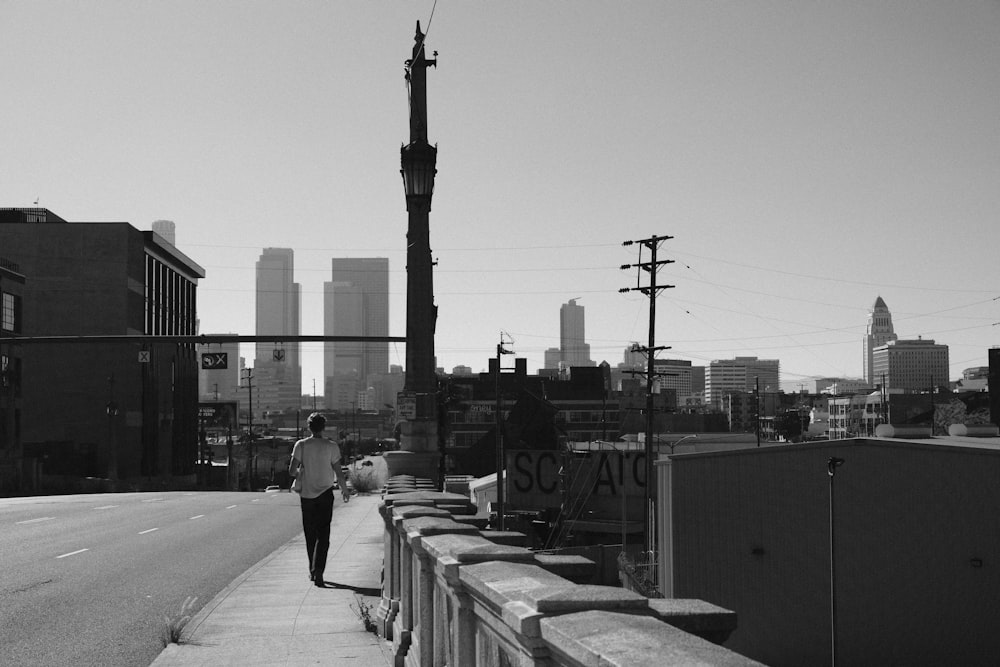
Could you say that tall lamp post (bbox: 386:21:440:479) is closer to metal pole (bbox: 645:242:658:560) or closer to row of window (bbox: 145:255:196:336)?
metal pole (bbox: 645:242:658:560)

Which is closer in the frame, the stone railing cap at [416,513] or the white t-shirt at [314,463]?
the stone railing cap at [416,513]

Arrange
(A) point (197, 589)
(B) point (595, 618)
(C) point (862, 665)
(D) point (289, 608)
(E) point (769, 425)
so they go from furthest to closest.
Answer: (E) point (769, 425)
(C) point (862, 665)
(A) point (197, 589)
(D) point (289, 608)
(B) point (595, 618)

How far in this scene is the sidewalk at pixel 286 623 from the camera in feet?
29.0

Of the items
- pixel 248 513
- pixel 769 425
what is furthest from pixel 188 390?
pixel 769 425

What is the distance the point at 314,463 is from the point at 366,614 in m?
2.04

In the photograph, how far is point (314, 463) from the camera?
11.8 metres

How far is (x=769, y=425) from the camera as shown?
194 metres

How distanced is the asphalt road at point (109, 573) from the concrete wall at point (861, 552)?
44.7ft

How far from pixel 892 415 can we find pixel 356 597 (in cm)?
15296

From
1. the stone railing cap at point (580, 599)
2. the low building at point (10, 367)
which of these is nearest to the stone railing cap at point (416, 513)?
the stone railing cap at point (580, 599)

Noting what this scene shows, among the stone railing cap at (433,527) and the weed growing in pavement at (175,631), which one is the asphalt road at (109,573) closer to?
the weed growing in pavement at (175,631)

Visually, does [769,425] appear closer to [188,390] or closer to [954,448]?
[188,390]

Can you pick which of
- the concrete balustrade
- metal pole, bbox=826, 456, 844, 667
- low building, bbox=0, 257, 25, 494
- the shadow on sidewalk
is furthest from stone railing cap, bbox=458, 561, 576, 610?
low building, bbox=0, 257, 25, 494

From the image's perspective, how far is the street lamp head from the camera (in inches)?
916
